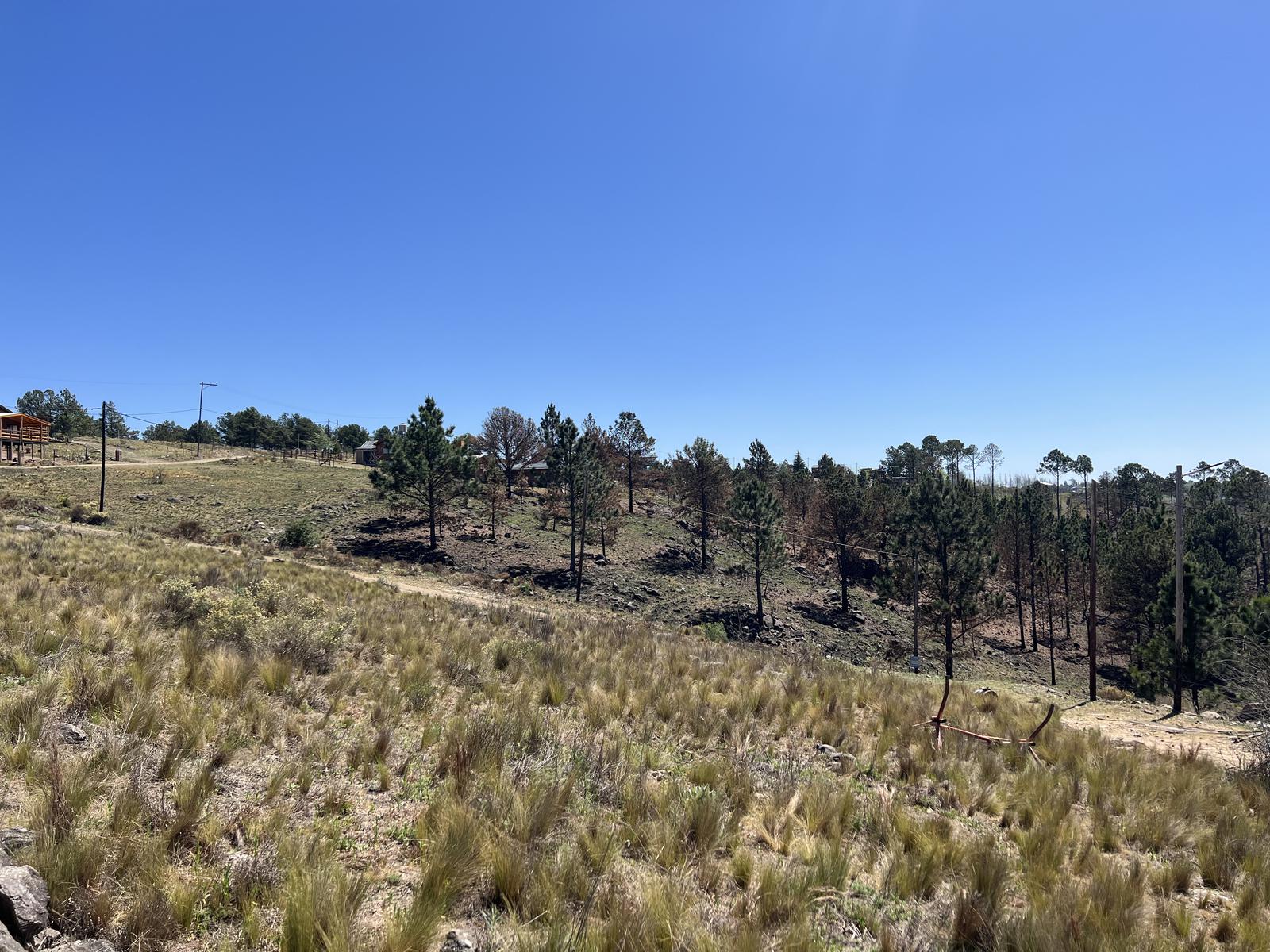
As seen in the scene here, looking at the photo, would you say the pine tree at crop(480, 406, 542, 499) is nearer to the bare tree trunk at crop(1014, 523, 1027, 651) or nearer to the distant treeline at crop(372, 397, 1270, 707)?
the distant treeline at crop(372, 397, 1270, 707)

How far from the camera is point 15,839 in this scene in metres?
3.52

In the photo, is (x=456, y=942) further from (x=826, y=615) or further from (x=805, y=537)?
(x=805, y=537)

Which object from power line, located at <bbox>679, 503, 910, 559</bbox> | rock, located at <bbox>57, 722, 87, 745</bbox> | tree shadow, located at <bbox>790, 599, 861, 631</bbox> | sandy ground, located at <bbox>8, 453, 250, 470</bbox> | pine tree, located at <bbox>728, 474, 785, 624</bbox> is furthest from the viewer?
sandy ground, located at <bbox>8, 453, 250, 470</bbox>

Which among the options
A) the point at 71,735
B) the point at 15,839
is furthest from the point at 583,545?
the point at 15,839

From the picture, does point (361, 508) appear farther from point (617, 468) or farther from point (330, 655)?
point (330, 655)

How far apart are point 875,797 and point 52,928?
6861 mm

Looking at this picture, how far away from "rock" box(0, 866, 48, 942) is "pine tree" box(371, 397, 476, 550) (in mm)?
42554

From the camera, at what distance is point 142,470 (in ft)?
193

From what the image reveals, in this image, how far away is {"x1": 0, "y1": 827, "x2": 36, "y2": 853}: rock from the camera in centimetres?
346

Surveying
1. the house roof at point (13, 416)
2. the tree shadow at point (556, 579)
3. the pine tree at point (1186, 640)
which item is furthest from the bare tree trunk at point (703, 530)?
the house roof at point (13, 416)

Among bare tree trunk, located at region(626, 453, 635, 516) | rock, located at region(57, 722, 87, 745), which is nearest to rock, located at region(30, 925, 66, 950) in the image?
rock, located at region(57, 722, 87, 745)

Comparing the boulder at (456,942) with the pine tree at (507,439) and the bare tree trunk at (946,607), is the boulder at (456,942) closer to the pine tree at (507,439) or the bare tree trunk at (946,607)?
the bare tree trunk at (946,607)

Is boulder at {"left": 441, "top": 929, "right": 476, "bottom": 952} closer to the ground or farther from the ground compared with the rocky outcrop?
closer to the ground

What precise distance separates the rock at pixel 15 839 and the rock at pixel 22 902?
20.4 inches
